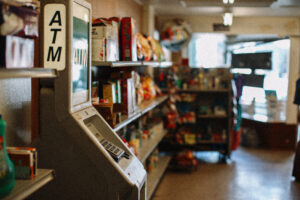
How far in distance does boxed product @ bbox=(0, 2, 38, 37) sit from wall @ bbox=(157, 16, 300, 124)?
6.25 metres

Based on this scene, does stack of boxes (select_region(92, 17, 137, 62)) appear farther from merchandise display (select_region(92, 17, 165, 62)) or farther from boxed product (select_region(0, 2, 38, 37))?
boxed product (select_region(0, 2, 38, 37))

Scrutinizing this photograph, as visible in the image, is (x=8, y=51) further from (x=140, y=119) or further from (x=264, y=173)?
(x=264, y=173)

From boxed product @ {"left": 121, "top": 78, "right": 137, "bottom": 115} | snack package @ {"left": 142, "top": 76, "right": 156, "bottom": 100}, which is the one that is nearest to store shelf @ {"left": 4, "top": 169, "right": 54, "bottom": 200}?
boxed product @ {"left": 121, "top": 78, "right": 137, "bottom": 115}

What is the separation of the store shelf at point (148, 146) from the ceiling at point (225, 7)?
2.03 meters

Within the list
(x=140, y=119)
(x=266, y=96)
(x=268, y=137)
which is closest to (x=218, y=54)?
(x=268, y=137)

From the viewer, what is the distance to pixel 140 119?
202 inches

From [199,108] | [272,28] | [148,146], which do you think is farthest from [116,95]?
[272,28]

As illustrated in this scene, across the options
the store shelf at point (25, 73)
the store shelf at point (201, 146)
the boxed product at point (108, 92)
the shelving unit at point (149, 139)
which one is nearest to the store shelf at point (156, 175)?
the shelving unit at point (149, 139)

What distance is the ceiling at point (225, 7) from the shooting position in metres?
5.64

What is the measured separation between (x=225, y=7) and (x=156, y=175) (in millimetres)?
3088

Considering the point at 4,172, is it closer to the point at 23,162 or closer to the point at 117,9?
the point at 23,162

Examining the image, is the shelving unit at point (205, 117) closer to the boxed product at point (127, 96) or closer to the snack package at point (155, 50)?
the snack package at point (155, 50)

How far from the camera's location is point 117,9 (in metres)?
4.70

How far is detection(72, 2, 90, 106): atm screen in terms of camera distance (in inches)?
92.2
